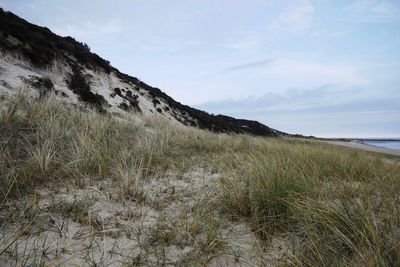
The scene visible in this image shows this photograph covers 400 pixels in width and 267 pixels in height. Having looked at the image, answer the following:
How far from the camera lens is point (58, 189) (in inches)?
115

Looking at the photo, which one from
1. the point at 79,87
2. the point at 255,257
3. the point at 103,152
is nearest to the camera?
the point at 255,257

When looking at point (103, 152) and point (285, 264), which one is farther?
point (103, 152)

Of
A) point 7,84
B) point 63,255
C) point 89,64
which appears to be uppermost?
point 89,64

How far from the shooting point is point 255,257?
1.96 meters

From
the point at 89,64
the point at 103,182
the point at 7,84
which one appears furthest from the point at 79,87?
the point at 103,182

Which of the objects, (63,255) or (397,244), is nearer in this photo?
(397,244)

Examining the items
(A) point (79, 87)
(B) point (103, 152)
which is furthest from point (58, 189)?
(A) point (79, 87)

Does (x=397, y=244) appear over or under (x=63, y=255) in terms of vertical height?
over

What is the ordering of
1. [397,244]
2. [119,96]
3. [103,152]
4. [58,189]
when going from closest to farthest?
[397,244]
[58,189]
[103,152]
[119,96]

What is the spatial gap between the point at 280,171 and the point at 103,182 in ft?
6.31

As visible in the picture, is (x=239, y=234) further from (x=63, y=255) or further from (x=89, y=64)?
(x=89, y=64)

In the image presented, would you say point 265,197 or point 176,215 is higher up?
point 265,197

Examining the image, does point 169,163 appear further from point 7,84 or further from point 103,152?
point 7,84

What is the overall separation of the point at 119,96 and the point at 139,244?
521 inches
